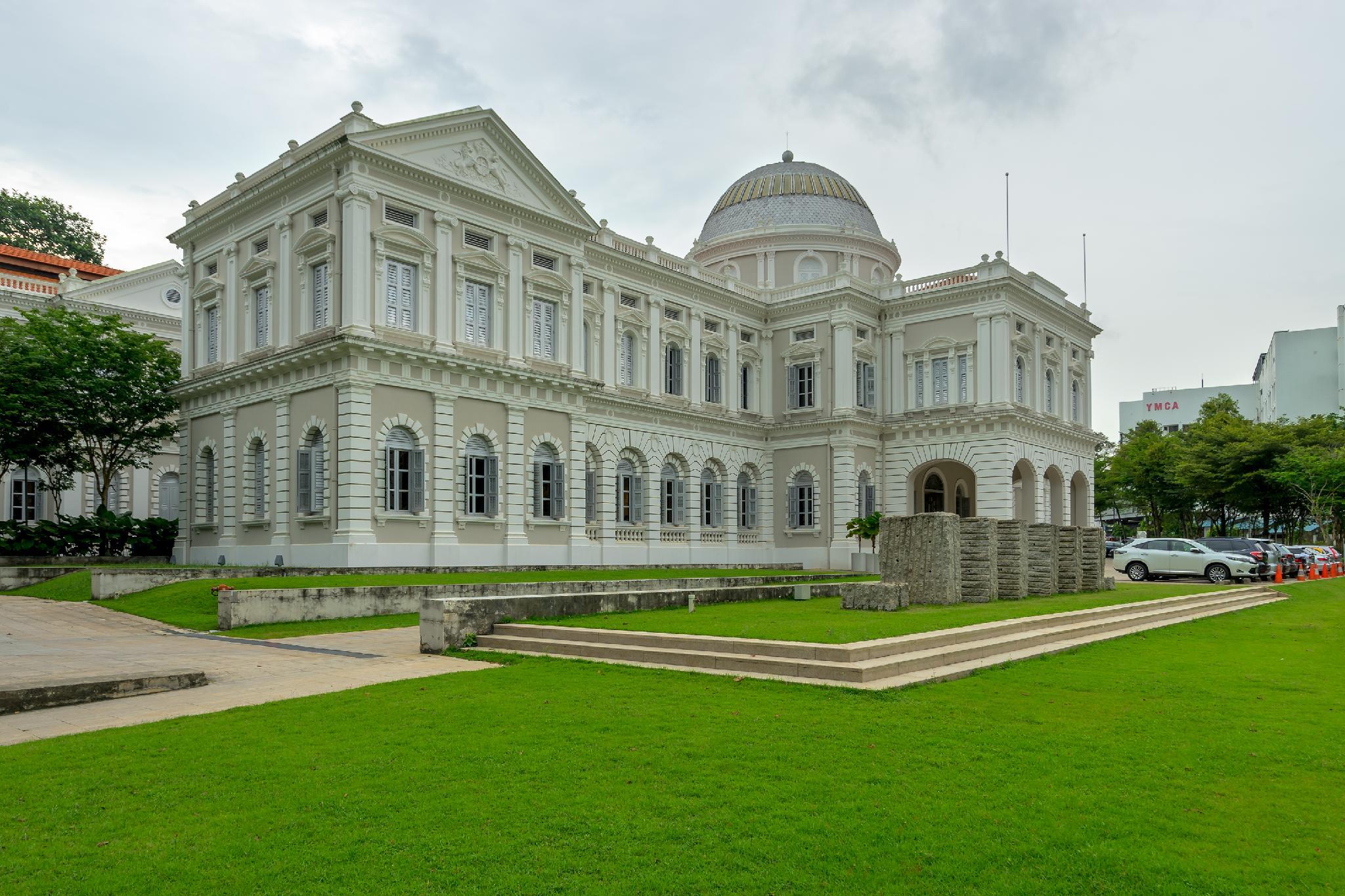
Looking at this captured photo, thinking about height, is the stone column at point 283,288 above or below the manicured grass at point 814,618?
above

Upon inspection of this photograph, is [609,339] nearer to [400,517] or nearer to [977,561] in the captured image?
[400,517]

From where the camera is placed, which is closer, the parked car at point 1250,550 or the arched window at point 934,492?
the parked car at point 1250,550

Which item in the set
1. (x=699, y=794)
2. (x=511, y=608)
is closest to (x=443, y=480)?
(x=511, y=608)

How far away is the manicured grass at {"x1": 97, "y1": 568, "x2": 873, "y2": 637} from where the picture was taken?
19891mm

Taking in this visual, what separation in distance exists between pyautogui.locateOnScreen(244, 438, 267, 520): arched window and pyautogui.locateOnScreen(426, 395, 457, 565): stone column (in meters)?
5.68

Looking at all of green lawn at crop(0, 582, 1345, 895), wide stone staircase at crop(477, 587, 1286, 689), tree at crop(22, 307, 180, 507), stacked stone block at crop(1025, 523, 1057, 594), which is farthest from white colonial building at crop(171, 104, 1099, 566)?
green lawn at crop(0, 582, 1345, 895)

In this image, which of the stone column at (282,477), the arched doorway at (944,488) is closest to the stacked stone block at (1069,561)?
the arched doorway at (944,488)

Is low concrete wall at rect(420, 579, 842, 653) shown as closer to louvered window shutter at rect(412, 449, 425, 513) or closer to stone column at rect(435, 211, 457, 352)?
louvered window shutter at rect(412, 449, 425, 513)

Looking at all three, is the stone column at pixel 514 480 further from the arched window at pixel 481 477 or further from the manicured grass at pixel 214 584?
the manicured grass at pixel 214 584

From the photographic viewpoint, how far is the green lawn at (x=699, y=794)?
18.6 ft

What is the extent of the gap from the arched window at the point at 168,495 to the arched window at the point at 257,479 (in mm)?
14387

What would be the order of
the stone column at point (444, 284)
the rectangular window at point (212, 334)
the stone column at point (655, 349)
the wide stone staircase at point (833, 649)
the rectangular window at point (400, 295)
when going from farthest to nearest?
1. the stone column at point (655, 349)
2. the rectangular window at point (212, 334)
3. the stone column at point (444, 284)
4. the rectangular window at point (400, 295)
5. the wide stone staircase at point (833, 649)

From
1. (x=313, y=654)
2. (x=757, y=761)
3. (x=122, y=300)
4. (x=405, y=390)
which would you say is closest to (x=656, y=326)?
(x=405, y=390)

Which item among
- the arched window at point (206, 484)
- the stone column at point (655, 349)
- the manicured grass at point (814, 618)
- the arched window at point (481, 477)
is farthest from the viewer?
the stone column at point (655, 349)
